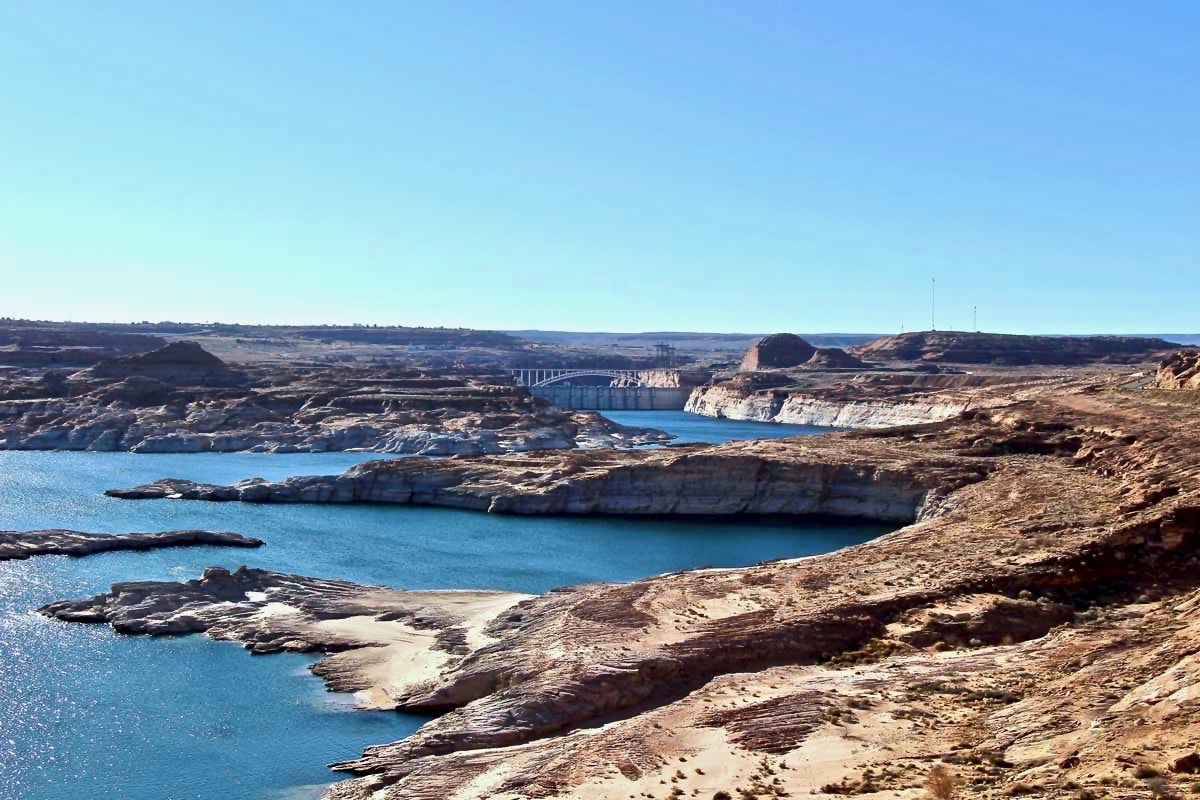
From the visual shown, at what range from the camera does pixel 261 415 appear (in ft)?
363

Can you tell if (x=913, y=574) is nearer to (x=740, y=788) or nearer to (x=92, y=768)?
(x=740, y=788)

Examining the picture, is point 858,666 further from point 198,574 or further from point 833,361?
point 833,361

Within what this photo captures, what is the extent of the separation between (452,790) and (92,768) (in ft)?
29.5

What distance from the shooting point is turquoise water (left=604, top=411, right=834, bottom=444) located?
408ft

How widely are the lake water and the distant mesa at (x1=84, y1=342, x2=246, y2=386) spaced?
2830cm

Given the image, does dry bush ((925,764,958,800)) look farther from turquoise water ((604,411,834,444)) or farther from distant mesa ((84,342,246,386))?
distant mesa ((84,342,246,386))

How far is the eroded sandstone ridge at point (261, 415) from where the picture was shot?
3994 inches

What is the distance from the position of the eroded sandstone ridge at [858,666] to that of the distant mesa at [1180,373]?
60.7 feet

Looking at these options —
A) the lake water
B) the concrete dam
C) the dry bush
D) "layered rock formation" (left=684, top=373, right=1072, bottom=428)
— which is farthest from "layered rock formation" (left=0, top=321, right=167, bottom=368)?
the dry bush

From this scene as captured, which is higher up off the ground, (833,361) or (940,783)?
(833,361)

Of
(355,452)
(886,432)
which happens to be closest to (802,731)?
(886,432)

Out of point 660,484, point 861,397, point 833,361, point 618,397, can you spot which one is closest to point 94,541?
point 660,484

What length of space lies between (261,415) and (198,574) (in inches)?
2442

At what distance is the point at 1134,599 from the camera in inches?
1371
